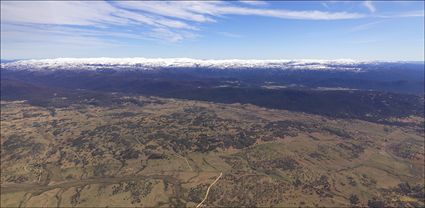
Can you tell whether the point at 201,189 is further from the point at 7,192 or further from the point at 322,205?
the point at 7,192

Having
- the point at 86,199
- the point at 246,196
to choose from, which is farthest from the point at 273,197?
the point at 86,199

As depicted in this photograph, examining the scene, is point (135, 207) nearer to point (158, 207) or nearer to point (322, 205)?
point (158, 207)

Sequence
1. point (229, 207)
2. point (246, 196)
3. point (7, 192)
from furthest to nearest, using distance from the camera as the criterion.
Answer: point (7, 192) → point (246, 196) → point (229, 207)

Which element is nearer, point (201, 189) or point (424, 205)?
point (424, 205)

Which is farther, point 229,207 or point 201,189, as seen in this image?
point 201,189

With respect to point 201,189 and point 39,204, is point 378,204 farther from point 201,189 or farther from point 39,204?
point 39,204

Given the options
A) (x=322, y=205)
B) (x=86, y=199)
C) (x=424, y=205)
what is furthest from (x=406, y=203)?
(x=86, y=199)

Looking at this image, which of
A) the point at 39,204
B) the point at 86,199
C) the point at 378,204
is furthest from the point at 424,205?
the point at 39,204

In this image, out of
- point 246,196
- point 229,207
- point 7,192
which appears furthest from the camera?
point 7,192
